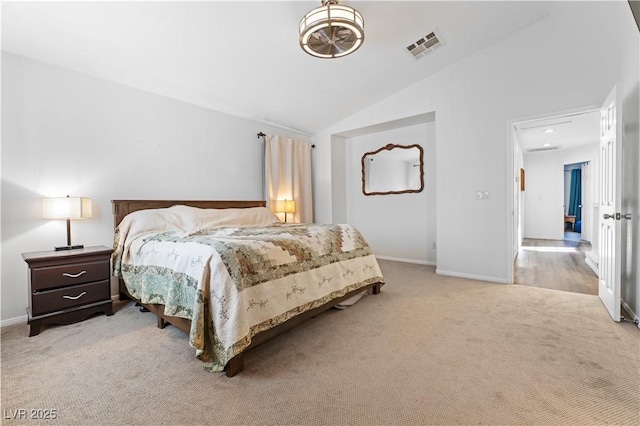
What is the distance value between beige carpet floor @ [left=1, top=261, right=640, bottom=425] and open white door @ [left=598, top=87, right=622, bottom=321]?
24 centimetres

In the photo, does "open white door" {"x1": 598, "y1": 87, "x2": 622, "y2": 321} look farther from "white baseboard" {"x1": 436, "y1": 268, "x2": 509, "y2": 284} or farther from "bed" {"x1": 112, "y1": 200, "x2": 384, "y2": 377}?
"bed" {"x1": 112, "y1": 200, "x2": 384, "y2": 377}

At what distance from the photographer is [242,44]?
115 inches

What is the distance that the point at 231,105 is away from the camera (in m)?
4.12

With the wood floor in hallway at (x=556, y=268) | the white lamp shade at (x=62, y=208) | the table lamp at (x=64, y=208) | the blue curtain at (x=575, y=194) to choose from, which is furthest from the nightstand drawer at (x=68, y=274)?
the blue curtain at (x=575, y=194)

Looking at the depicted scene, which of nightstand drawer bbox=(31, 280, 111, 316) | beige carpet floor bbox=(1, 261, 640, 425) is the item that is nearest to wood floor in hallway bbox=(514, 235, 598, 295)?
beige carpet floor bbox=(1, 261, 640, 425)

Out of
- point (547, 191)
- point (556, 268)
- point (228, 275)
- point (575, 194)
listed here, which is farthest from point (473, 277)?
point (575, 194)

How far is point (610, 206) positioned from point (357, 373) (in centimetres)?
265

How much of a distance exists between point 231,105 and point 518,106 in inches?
145

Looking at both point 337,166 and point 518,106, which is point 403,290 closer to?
point 518,106

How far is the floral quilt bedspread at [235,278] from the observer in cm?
174

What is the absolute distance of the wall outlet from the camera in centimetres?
370

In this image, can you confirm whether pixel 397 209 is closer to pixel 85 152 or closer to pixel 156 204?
pixel 156 204

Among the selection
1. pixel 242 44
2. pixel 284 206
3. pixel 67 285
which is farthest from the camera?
pixel 284 206

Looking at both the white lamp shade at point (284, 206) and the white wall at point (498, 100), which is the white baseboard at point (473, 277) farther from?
the white lamp shade at point (284, 206)
